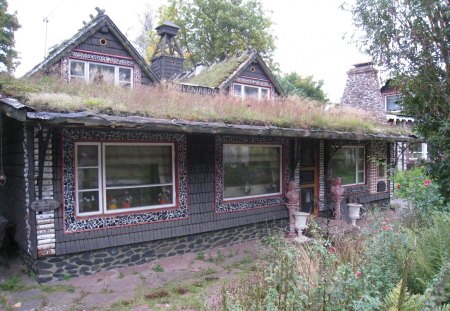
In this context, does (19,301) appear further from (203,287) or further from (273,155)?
(273,155)

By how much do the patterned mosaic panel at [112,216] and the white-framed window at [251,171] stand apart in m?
1.28

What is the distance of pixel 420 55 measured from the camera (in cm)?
627

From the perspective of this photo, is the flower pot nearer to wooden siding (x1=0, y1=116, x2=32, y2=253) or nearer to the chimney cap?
wooden siding (x1=0, y1=116, x2=32, y2=253)

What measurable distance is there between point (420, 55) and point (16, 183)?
7764 mm

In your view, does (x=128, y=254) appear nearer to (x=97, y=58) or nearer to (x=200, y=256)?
(x=200, y=256)

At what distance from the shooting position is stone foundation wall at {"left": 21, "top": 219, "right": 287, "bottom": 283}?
634cm

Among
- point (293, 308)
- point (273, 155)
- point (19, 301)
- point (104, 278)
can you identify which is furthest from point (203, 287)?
point (273, 155)

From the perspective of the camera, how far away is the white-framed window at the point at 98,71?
13.0 meters


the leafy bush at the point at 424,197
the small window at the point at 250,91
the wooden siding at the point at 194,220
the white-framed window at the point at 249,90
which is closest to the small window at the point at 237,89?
the white-framed window at the point at 249,90

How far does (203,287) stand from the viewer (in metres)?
6.11

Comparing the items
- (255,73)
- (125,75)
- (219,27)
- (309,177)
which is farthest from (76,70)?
(219,27)

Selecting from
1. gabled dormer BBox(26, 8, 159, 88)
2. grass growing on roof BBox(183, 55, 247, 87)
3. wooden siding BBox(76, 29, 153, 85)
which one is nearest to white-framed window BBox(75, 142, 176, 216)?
gabled dormer BBox(26, 8, 159, 88)

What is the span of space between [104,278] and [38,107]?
3.17 meters

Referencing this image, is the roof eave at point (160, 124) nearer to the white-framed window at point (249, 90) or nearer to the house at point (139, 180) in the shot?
the house at point (139, 180)
